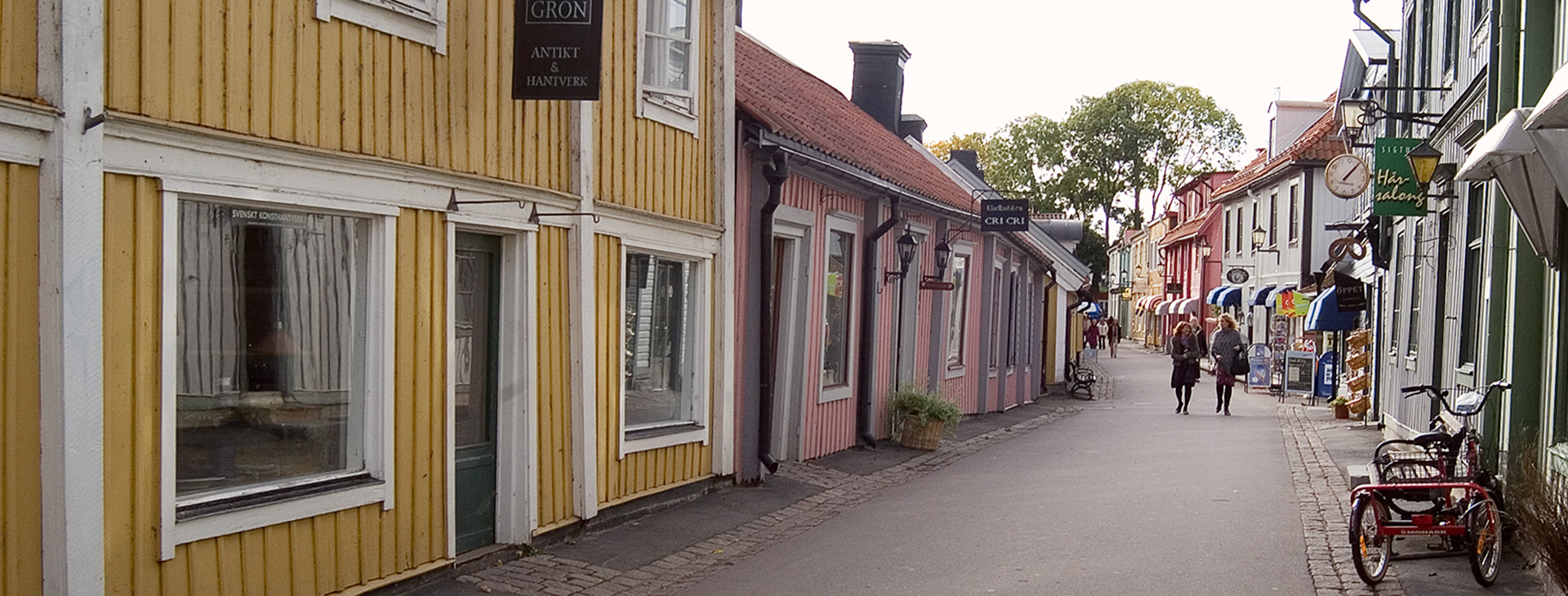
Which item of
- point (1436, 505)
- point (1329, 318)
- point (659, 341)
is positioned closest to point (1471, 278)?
point (1436, 505)

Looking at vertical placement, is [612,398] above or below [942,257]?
below

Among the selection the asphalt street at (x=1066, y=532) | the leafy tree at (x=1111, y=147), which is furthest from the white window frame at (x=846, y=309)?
the leafy tree at (x=1111, y=147)

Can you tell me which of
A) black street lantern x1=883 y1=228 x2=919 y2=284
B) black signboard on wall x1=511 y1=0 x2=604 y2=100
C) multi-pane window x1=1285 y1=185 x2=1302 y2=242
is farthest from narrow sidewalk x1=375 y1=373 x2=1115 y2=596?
multi-pane window x1=1285 y1=185 x2=1302 y2=242

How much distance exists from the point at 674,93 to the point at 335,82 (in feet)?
12.3

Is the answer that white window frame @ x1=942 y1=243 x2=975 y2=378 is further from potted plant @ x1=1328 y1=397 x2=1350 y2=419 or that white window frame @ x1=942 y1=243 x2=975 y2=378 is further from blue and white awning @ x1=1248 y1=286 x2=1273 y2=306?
blue and white awning @ x1=1248 y1=286 x2=1273 y2=306

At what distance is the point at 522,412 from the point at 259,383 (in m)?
2.18

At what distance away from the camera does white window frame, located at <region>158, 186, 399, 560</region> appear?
19.6 feet

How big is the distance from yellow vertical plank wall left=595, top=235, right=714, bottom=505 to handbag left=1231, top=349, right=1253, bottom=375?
14.5 meters

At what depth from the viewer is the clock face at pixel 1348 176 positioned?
15.5 meters

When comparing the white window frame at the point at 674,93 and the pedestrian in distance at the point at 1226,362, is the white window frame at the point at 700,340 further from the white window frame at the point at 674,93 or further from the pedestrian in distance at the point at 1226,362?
the pedestrian in distance at the point at 1226,362

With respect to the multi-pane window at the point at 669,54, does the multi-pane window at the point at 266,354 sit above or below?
below

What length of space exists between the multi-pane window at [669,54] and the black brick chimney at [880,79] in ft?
43.6

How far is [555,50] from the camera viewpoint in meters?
7.97

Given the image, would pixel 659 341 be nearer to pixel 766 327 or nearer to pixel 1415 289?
pixel 766 327
